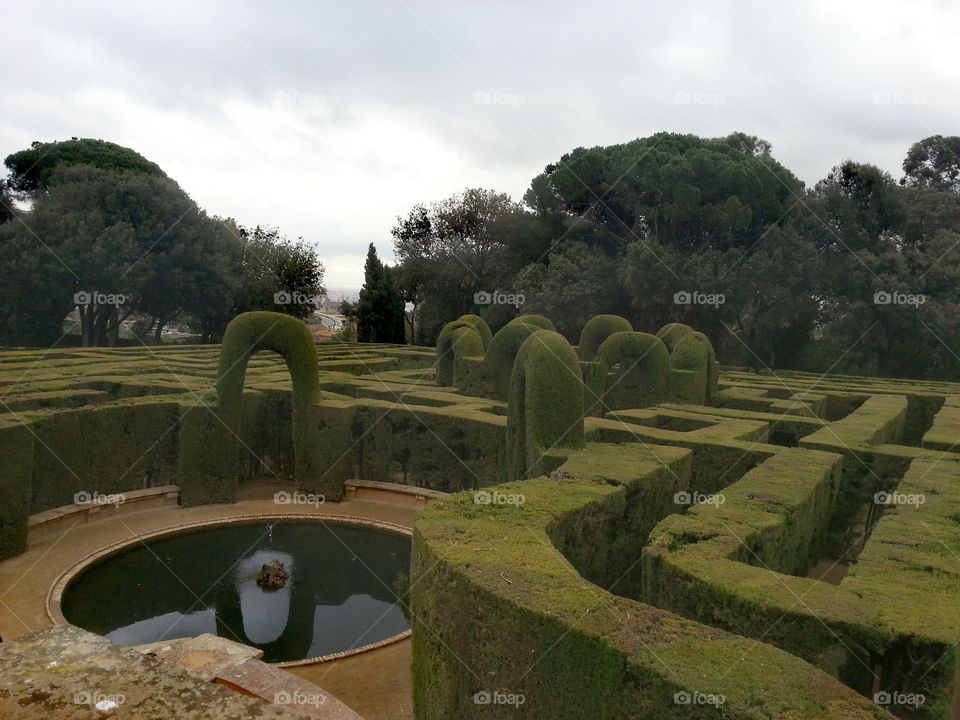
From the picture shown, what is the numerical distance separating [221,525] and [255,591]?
10.7ft

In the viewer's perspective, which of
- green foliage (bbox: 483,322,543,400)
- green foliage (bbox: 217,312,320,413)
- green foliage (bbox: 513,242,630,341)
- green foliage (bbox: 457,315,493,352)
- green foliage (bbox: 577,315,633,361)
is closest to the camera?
green foliage (bbox: 217,312,320,413)

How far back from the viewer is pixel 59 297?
39000 mm

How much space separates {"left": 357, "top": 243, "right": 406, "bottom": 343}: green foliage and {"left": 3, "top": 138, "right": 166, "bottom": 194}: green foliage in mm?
17318

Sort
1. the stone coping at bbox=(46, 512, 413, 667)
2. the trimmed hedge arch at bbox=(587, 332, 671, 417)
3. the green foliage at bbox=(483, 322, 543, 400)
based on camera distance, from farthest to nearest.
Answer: the green foliage at bbox=(483, 322, 543, 400), the trimmed hedge arch at bbox=(587, 332, 671, 417), the stone coping at bbox=(46, 512, 413, 667)

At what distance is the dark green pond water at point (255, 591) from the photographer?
9.92 metres

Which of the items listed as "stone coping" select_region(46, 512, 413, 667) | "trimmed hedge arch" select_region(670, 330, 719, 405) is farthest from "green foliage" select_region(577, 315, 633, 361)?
"stone coping" select_region(46, 512, 413, 667)

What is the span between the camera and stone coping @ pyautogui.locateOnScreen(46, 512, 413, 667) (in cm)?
929

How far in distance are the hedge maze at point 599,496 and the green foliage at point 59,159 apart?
32.4 metres

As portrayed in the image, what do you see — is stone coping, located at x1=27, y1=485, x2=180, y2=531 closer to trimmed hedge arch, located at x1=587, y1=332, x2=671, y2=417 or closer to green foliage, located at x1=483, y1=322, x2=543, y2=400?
green foliage, located at x1=483, y1=322, x2=543, y2=400

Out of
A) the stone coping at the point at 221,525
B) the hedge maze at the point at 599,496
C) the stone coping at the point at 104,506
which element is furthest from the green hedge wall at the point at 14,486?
the stone coping at the point at 221,525

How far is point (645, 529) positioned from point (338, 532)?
7.07 m

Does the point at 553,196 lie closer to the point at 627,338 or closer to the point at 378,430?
the point at 627,338

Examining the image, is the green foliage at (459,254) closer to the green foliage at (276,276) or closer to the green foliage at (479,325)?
the green foliage at (276,276)

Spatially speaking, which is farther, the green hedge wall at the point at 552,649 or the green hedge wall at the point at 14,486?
the green hedge wall at the point at 14,486
